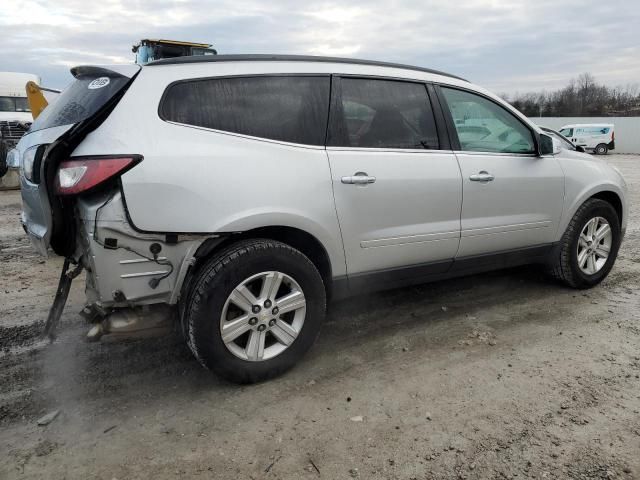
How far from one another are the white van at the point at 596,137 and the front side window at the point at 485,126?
29.8 metres

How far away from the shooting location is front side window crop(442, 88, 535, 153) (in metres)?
3.67

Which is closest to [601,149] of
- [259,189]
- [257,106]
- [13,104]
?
[13,104]

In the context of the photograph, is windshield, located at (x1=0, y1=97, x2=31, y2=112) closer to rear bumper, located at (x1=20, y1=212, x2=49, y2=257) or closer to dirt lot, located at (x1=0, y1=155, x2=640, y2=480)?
dirt lot, located at (x1=0, y1=155, x2=640, y2=480)

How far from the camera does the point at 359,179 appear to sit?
121 inches

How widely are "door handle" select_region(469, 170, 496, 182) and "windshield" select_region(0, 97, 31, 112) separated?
18.6 metres

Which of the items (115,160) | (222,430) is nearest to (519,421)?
(222,430)

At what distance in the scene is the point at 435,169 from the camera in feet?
11.2

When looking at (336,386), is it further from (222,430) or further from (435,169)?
(435,169)

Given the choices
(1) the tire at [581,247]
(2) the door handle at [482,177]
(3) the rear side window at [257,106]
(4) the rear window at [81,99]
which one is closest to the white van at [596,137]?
(1) the tire at [581,247]

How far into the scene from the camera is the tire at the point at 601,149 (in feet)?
101

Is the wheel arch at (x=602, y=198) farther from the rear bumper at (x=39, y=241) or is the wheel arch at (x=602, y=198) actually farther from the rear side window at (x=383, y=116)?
the rear bumper at (x=39, y=241)

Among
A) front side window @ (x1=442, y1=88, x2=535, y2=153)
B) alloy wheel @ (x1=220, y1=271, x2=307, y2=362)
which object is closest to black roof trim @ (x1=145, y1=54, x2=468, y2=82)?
front side window @ (x1=442, y1=88, x2=535, y2=153)

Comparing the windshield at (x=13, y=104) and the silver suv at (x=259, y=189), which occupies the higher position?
the windshield at (x=13, y=104)

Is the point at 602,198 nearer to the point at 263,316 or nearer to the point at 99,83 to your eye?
the point at 263,316
